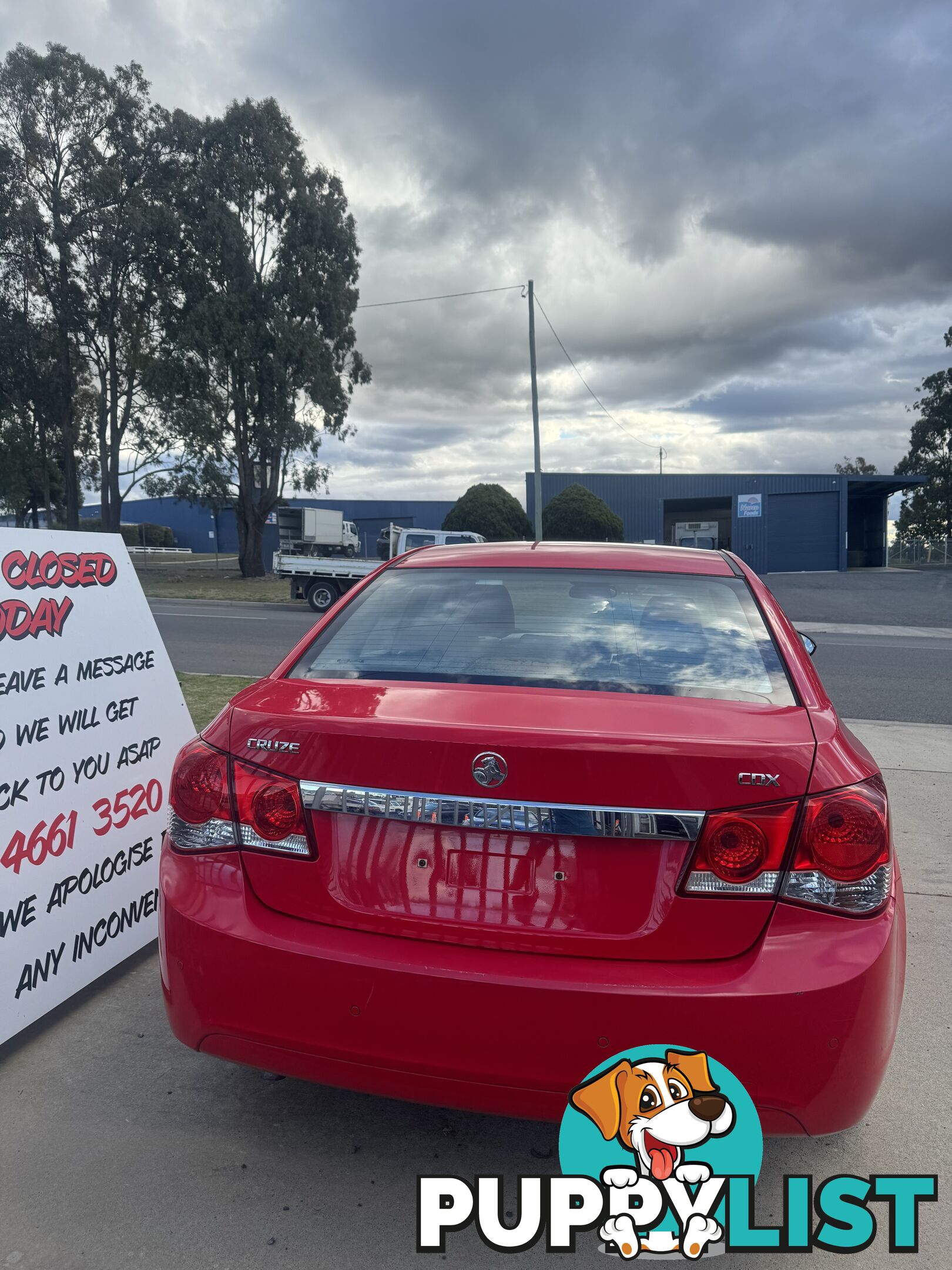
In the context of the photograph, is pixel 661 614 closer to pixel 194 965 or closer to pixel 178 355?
pixel 194 965

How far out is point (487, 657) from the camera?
252 cm

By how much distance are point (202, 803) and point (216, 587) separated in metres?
29.4

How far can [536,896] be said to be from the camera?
6.45ft

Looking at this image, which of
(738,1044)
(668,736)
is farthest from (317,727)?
(738,1044)

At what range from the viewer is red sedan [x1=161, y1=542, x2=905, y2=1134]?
1896mm

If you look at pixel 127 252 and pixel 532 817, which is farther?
pixel 127 252

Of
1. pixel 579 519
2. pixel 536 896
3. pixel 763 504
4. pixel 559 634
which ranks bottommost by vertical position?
pixel 536 896

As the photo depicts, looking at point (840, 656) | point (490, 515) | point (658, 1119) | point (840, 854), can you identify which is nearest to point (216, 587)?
point (490, 515)

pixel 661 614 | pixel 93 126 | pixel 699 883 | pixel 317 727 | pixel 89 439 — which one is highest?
pixel 93 126

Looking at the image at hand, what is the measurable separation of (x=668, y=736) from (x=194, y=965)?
1.25 metres

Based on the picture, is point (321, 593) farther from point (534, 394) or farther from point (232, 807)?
point (232, 807)

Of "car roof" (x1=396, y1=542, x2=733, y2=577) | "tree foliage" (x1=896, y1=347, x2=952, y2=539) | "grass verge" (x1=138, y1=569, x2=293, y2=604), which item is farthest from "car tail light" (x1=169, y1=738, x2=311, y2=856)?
"tree foliage" (x1=896, y1=347, x2=952, y2=539)

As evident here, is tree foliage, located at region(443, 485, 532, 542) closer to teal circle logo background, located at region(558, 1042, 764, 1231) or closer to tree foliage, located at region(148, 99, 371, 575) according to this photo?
tree foliage, located at region(148, 99, 371, 575)

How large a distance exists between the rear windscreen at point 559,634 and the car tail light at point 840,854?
341mm
